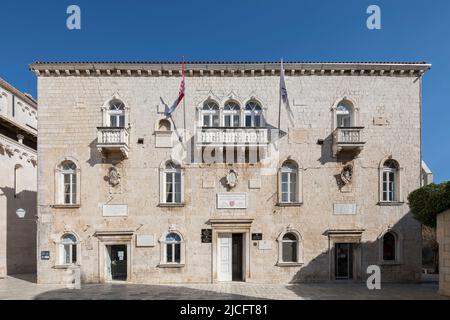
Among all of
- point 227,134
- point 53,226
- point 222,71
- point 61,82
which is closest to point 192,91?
point 222,71

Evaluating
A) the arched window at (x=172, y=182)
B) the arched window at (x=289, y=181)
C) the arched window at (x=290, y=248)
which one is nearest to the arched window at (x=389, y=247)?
the arched window at (x=290, y=248)

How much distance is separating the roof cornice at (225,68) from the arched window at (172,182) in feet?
16.6

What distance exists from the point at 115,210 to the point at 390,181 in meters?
15.0

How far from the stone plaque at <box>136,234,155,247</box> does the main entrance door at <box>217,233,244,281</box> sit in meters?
3.57

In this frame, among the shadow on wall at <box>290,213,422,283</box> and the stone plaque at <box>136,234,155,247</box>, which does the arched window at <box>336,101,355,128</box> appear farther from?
the stone plaque at <box>136,234,155,247</box>

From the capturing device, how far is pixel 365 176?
16078 mm

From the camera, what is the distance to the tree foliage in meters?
13.1

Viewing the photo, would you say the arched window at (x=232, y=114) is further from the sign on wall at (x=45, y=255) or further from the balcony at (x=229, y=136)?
the sign on wall at (x=45, y=255)

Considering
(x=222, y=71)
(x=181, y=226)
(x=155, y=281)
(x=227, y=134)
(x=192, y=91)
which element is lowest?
(x=155, y=281)

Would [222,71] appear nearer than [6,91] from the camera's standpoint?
Yes

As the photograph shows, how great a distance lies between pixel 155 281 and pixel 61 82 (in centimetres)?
1181

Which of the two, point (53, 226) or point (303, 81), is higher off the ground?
point (303, 81)

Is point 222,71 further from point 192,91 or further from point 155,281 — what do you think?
point 155,281
